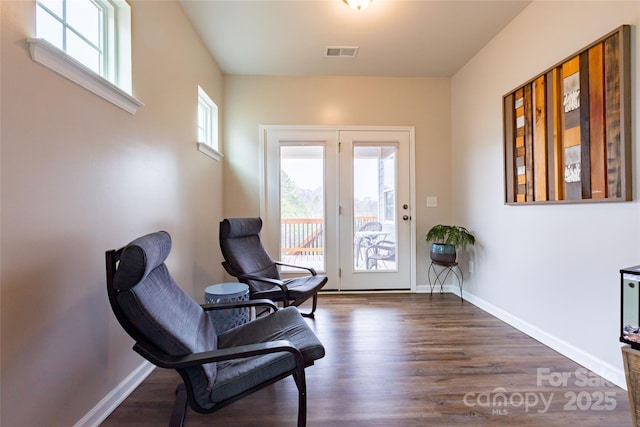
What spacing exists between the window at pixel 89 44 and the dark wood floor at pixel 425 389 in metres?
1.69

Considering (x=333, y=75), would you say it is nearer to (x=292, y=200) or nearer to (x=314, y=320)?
(x=292, y=200)

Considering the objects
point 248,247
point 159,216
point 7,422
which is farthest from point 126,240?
point 248,247

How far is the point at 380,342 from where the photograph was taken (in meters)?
2.26

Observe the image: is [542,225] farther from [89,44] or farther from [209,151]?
[89,44]

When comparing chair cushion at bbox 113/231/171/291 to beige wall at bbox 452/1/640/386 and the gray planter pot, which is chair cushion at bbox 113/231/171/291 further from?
the gray planter pot

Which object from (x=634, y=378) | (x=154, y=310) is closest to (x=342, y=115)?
(x=154, y=310)

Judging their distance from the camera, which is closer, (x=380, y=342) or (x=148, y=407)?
(x=148, y=407)

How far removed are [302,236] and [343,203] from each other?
26.8 inches

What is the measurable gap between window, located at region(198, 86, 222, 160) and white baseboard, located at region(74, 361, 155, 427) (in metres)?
1.95

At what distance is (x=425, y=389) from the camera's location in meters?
1.65

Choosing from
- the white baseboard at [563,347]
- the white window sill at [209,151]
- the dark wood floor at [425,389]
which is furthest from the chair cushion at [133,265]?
the white baseboard at [563,347]

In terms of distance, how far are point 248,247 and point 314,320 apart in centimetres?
96

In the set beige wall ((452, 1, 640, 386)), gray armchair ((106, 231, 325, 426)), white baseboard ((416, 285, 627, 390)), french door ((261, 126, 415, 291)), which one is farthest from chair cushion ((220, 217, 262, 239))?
white baseboard ((416, 285, 627, 390))

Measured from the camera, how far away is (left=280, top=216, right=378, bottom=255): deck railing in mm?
3596
